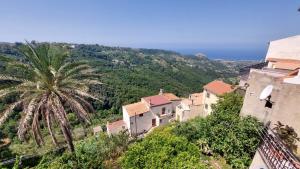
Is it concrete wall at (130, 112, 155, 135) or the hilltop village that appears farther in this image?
concrete wall at (130, 112, 155, 135)

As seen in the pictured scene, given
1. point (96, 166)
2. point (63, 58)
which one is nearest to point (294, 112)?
point (96, 166)

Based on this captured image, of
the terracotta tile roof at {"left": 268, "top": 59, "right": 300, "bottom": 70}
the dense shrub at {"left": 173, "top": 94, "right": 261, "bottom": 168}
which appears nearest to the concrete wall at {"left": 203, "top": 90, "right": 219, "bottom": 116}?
the terracotta tile roof at {"left": 268, "top": 59, "right": 300, "bottom": 70}

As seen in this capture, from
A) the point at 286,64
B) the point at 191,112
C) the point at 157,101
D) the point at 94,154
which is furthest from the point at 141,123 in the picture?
the point at 286,64

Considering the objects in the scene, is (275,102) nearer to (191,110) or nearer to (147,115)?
(191,110)

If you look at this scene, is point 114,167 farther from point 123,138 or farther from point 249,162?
point 249,162

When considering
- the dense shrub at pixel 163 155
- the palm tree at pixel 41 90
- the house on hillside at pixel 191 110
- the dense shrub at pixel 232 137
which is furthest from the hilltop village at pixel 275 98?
the palm tree at pixel 41 90

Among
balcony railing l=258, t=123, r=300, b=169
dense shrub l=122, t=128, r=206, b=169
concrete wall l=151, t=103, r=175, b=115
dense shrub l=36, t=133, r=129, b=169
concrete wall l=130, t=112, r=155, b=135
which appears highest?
balcony railing l=258, t=123, r=300, b=169

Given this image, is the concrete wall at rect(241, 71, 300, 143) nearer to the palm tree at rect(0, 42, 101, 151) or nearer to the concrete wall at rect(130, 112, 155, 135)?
the palm tree at rect(0, 42, 101, 151)
